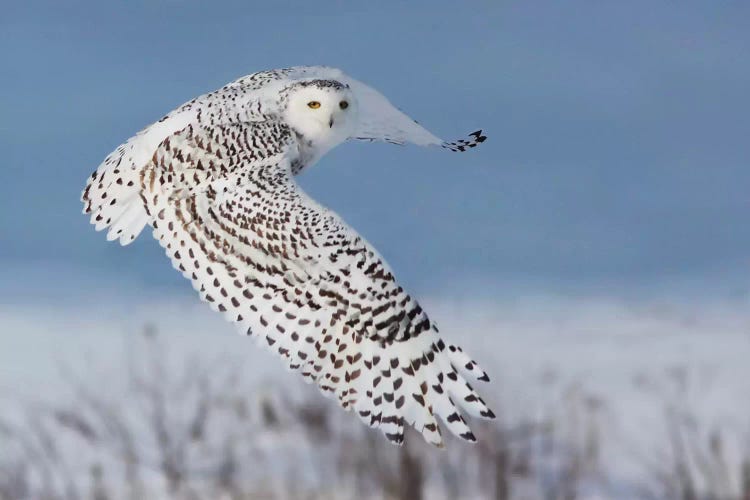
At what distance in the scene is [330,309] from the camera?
4.59m

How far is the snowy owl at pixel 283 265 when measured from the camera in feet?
14.9

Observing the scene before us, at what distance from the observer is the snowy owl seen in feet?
14.9

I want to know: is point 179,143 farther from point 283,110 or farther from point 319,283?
point 319,283

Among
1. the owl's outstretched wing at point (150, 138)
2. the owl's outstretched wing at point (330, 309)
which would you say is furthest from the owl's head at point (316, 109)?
the owl's outstretched wing at point (330, 309)

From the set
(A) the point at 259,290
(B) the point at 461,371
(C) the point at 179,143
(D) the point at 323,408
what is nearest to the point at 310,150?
(C) the point at 179,143

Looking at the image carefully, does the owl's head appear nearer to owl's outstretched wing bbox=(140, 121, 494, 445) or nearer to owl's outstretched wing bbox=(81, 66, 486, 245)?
owl's outstretched wing bbox=(81, 66, 486, 245)

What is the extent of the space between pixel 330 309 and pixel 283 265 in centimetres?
26

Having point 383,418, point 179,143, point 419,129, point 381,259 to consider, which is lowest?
point 383,418

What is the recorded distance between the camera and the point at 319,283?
4.59 m

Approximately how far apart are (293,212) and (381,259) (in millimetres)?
395

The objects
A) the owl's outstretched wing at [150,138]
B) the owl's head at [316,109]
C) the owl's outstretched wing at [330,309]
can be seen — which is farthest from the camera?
the owl's head at [316,109]

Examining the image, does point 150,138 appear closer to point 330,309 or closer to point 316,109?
point 316,109

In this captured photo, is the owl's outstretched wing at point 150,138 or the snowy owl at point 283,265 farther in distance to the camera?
the owl's outstretched wing at point 150,138

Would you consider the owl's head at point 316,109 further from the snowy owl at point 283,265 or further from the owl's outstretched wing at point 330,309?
the owl's outstretched wing at point 330,309
